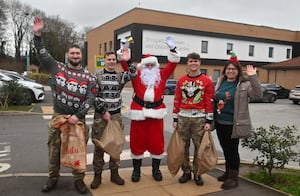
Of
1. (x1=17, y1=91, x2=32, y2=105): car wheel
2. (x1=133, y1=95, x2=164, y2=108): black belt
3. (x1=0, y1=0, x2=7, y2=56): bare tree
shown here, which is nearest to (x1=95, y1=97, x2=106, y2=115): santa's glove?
(x1=133, y1=95, x2=164, y2=108): black belt

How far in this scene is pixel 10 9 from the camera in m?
57.1

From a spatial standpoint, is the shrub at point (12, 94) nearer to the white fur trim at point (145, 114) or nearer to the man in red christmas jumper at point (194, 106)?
the white fur trim at point (145, 114)

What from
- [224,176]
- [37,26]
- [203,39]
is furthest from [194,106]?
[203,39]

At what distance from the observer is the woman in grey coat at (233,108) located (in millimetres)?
4207

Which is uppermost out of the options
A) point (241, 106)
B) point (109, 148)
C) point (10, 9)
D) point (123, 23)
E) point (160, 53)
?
point (10, 9)

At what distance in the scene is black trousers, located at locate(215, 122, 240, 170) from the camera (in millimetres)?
4391

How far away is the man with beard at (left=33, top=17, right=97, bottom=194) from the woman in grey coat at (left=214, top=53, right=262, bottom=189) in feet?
6.16

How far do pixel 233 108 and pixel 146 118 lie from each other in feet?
4.22

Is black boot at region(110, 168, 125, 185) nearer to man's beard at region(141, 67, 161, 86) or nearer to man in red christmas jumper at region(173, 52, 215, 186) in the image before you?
man in red christmas jumper at region(173, 52, 215, 186)

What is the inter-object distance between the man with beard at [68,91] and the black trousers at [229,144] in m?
1.95

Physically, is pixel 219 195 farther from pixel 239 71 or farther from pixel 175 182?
pixel 239 71

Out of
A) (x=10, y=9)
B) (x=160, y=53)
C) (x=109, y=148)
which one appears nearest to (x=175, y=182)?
(x=109, y=148)

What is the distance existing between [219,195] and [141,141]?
1.36 meters

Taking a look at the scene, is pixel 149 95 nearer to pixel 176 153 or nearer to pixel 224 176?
pixel 176 153
